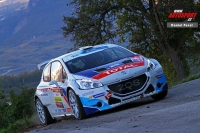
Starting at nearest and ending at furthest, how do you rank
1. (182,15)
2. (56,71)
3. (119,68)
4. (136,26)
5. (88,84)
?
(88,84)
(119,68)
(56,71)
(182,15)
(136,26)

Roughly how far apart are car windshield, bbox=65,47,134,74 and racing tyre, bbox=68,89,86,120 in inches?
25.3

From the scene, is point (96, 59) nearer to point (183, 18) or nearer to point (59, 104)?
point (59, 104)

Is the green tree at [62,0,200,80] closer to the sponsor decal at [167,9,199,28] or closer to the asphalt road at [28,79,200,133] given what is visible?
the sponsor decal at [167,9,199,28]

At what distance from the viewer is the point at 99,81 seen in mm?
11344

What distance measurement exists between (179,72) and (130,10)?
15.5ft

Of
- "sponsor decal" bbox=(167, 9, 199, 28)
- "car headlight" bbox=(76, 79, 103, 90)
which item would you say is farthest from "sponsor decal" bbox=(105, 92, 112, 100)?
"sponsor decal" bbox=(167, 9, 199, 28)

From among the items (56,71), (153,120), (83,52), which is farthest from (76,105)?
(153,120)

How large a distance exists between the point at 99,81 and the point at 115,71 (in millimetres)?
428

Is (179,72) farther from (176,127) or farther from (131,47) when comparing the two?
(176,127)

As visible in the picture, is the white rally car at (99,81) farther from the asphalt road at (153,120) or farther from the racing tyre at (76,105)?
the asphalt road at (153,120)

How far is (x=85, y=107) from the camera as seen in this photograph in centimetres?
1148

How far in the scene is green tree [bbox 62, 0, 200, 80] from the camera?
31641 mm

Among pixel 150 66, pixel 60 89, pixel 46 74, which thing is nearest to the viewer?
pixel 150 66

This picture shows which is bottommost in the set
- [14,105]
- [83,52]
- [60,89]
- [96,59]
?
[14,105]
